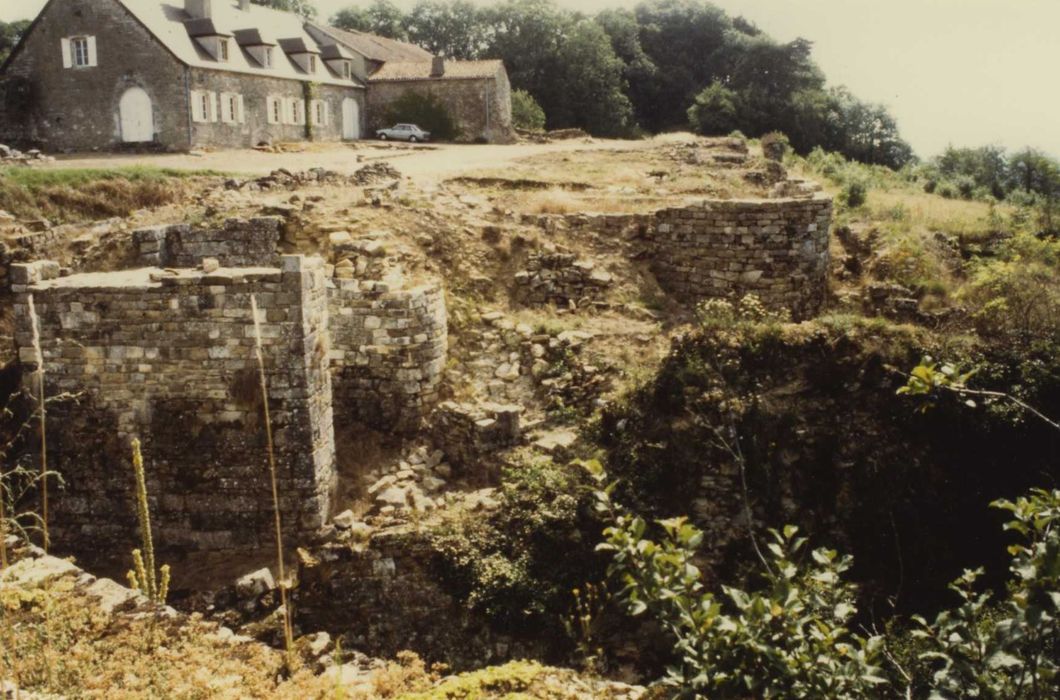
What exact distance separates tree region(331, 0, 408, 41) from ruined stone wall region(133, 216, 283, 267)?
162 ft

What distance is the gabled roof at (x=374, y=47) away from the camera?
38.2 meters

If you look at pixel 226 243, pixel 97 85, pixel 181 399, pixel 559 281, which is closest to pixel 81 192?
pixel 226 243

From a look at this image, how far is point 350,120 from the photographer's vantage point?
36.8m

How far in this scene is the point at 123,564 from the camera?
9.23 m

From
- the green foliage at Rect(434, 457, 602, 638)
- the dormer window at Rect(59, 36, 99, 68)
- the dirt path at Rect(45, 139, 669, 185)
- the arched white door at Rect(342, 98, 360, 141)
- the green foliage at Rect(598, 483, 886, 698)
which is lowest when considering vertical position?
the green foliage at Rect(434, 457, 602, 638)

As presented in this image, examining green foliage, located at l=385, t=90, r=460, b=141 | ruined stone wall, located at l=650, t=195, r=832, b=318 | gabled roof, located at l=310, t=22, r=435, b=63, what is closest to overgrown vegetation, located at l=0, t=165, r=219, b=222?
ruined stone wall, located at l=650, t=195, r=832, b=318

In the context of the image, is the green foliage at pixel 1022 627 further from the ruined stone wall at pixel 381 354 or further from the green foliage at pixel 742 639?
the ruined stone wall at pixel 381 354

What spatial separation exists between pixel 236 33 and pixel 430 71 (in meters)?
8.40

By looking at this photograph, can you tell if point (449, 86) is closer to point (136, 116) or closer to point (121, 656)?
point (136, 116)

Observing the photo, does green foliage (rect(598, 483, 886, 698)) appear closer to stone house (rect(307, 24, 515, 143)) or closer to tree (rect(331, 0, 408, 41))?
stone house (rect(307, 24, 515, 143))

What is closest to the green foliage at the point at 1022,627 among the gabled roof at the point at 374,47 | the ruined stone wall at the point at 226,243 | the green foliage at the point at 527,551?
the green foliage at the point at 527,551

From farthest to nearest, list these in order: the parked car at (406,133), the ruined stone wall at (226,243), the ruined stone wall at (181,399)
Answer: the parked car at (406,133), the ruined stone wall at (226,243), the ruined stone wall at (181,399)

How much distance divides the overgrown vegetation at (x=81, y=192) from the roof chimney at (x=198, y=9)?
16.1m

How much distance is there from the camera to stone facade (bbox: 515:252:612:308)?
40.1ft
